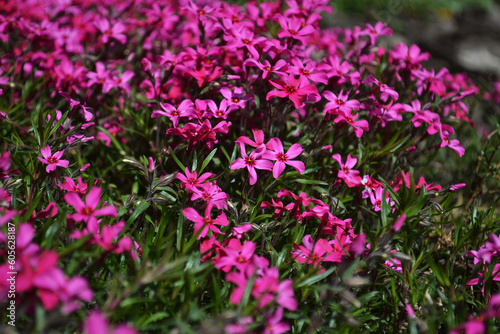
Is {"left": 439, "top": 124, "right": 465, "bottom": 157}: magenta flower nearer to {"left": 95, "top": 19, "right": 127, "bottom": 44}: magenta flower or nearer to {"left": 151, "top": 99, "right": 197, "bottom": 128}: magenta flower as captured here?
{"left": 151, "top": 99, "right": 197, "bottom": 128}: magenta flower

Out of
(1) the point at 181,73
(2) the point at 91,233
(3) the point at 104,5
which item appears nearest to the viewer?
(2) the point at 91,233

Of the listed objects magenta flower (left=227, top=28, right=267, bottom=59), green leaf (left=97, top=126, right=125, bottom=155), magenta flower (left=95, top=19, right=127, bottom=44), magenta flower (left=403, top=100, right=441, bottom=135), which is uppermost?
magenta flower (left=227, top=28, right=267, bottom=59)

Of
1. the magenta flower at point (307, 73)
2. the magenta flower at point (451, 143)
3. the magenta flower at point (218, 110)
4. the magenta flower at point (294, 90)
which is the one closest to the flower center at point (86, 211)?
the magenta flower at point (218, 110)

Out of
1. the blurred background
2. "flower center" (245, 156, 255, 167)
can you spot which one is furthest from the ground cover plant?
the blurred background

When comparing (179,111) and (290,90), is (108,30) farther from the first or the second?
(290,90)

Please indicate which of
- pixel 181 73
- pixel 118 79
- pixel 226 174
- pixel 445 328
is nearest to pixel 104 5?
pixel 118 79

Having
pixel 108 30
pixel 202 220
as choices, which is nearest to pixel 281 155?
pixel 202 220

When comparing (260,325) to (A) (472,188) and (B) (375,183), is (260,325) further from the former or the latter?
(A) (472,188)

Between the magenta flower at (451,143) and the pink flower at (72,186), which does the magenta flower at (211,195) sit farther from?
the magenta flower at (451,143)
